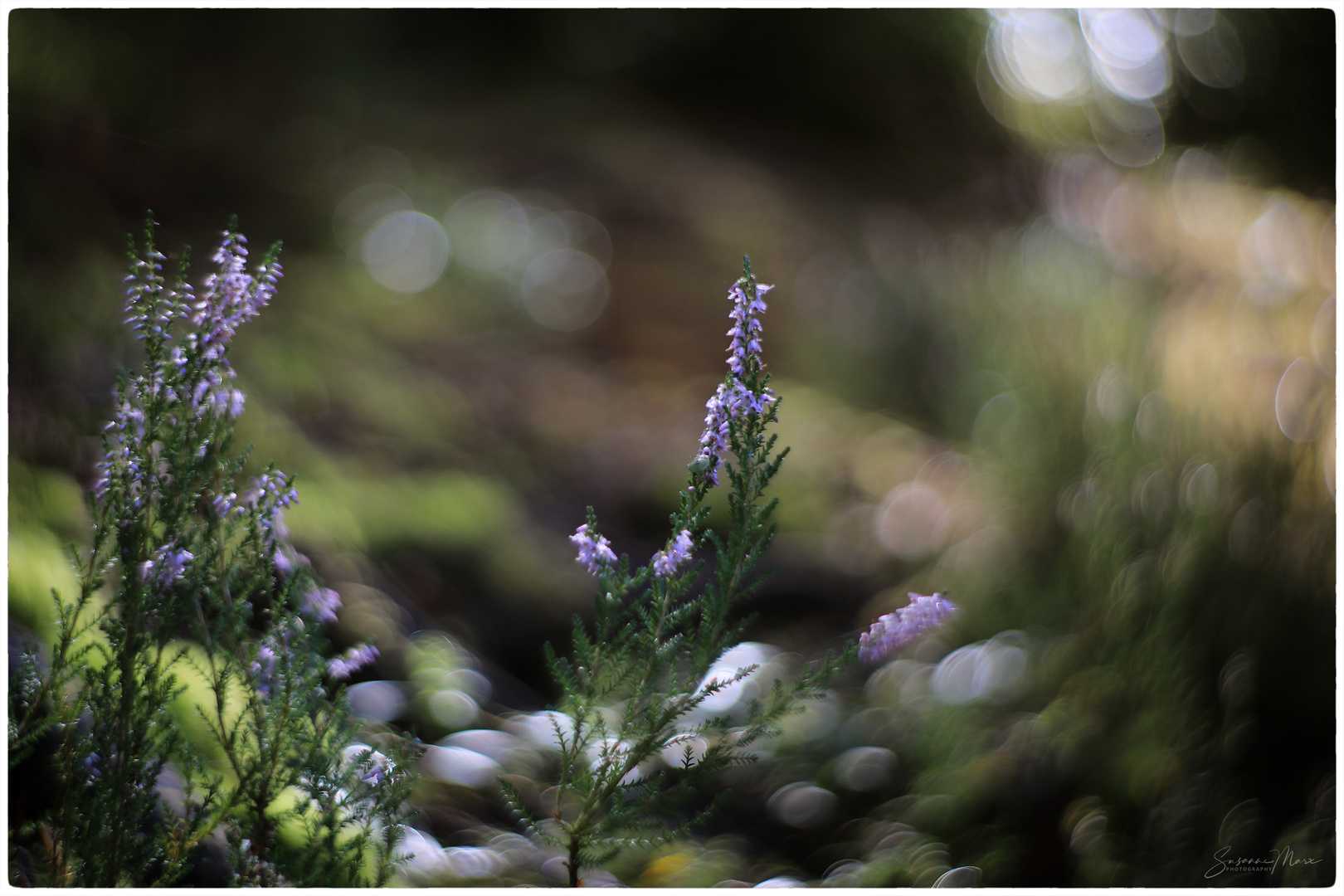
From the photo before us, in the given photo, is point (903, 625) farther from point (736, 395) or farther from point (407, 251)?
point (407, 251)

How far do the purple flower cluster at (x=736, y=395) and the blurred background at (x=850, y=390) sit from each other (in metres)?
0.86

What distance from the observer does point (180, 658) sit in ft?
3.07

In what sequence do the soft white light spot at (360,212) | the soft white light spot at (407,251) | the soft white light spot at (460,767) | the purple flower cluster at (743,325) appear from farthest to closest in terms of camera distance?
the soft white light spot at (407,251) → the soft white light spot at (360,212) → the soft white light spot at (460,767) → the purple flower cluster at (743,325)

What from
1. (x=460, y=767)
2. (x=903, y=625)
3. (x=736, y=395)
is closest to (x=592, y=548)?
(x=736, y=395)

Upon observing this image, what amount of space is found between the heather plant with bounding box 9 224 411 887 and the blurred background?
322 millimetres

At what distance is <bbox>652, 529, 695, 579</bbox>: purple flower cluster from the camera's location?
933 mm

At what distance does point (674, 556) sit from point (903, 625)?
315 millimetres

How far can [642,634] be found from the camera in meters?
0.99

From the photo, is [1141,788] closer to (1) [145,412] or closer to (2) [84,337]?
(1) [145,412]

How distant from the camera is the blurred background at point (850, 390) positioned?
1.37m

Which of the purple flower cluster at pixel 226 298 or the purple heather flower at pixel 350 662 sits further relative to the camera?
the purple heather flower at pixel 350 662

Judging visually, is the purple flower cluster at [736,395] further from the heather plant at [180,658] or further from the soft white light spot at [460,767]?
the soft white light spot at [460,767]

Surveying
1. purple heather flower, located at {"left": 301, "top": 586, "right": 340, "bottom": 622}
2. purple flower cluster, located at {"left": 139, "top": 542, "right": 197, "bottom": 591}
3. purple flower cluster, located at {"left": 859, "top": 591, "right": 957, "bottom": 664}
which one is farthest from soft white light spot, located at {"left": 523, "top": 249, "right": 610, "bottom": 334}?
purple flower cluster, located at {"left": 859, "top": 591, "right": 957, "bottom": 664}

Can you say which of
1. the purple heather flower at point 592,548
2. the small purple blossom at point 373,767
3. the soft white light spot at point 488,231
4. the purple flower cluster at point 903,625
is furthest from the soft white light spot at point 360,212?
the purple flower cluster at point 903,625
